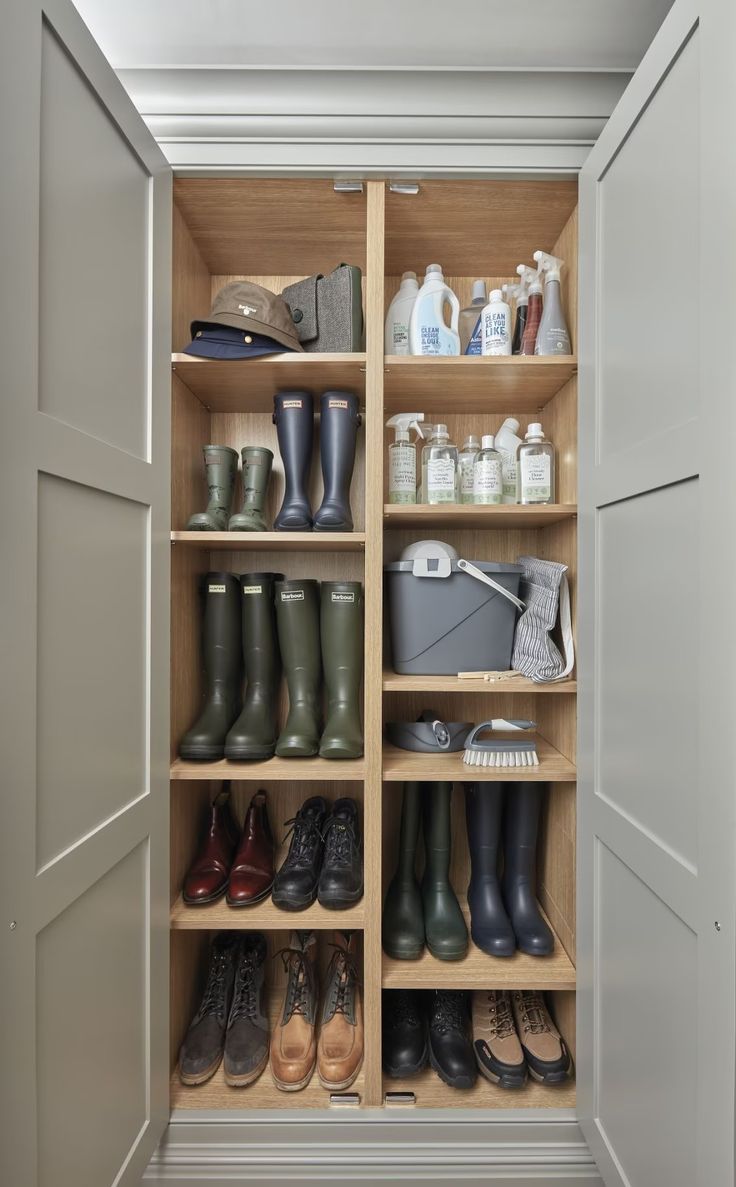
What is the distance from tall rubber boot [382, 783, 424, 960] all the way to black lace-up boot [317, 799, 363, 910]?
0.36 ft

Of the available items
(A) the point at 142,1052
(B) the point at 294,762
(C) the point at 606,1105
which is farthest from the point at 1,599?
(C) the point at 606,1105

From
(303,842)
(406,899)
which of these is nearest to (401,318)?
(303,842)

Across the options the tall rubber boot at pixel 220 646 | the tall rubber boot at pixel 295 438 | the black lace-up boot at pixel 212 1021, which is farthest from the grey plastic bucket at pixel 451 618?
the black lace-up boot at pixel 212 1021

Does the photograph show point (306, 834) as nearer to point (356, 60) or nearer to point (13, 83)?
point (13, 83)

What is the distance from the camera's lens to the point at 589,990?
1.23m

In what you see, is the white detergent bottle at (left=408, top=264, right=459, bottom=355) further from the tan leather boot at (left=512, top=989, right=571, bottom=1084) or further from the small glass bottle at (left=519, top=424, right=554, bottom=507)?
the tan leather boot at (left=512, top=989, right=571, bottom=1084)

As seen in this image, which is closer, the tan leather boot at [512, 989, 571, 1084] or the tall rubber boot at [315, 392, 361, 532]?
the tan leather boot at [512, 989, 571, 1084]

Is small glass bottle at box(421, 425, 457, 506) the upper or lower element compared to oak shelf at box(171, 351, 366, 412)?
lower

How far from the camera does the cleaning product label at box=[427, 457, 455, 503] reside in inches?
55.6

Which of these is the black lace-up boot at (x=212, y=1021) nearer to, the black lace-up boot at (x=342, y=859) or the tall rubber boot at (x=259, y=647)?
the black lace-up boot at (x=342, y=859)

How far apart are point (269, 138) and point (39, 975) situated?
4.84ft

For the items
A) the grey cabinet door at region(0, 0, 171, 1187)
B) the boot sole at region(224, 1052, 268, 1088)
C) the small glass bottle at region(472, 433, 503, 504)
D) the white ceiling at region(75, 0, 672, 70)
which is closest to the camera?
the grey cabinet door at region(0, 0, 171, 1187)

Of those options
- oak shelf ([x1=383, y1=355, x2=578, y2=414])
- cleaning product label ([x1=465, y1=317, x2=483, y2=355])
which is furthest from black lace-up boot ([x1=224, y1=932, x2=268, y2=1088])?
cleaning product label ([x1=465, y1=317, x2=483, y2=355])

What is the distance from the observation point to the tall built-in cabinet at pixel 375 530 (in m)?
1.33
